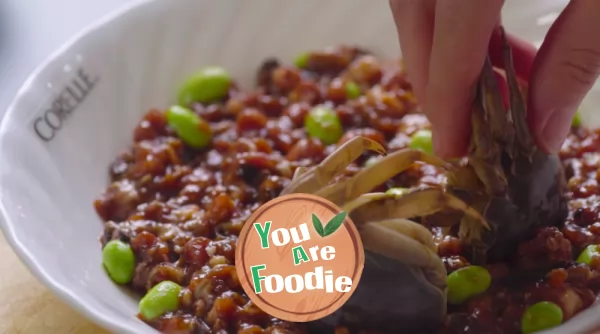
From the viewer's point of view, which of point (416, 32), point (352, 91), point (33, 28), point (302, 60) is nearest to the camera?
point (416, 32)

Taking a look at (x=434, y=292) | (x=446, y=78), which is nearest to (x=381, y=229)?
(x=434, y=292)

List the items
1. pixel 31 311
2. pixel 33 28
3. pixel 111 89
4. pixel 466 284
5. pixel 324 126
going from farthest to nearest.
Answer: pixel 33 28, pixel 111 89, pixel 324 126, pixel 31 311, pixel 466 284

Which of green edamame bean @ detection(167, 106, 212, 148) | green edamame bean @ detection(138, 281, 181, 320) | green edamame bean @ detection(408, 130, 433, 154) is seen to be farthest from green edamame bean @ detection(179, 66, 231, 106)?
green edamame bean @ detection(138, 281, 181, 320)

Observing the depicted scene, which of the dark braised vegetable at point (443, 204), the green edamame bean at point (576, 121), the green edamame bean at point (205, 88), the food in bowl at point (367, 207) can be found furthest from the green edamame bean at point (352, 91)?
the dark braised vegetable at point (443, 204)

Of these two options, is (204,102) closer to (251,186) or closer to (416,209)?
(251,186)

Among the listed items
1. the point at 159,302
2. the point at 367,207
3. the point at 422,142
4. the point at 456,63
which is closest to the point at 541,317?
the point at 367,207

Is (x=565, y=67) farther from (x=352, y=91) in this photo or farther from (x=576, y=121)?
(x=352, y=91)

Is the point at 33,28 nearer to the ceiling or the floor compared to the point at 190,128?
nearer to the ceiling

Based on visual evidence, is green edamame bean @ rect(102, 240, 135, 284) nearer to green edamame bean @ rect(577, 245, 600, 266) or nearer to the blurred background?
green edamame bean @ rect(577, 245, 600, 266)
